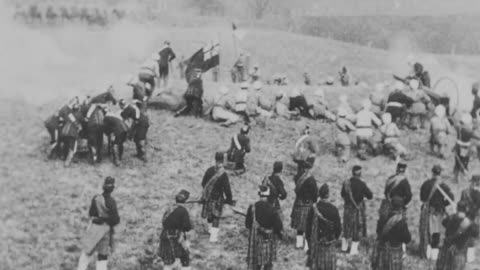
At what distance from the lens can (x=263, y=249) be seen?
12.6m

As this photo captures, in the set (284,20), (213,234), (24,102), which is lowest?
(213,234)

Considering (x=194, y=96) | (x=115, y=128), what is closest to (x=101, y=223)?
(x=115, y=128)

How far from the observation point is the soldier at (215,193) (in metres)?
14.0

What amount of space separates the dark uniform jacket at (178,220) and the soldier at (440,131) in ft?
35.2

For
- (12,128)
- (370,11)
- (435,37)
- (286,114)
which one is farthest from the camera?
(370,11)

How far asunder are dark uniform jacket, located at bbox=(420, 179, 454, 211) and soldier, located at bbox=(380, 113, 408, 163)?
250 inches

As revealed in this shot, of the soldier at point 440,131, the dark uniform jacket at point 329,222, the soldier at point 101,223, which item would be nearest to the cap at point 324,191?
the dark uniform jacket at point 329,222

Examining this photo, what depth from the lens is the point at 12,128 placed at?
20766mm

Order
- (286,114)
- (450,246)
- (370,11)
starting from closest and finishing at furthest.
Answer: (450,246) → (286,114) → (370,11)

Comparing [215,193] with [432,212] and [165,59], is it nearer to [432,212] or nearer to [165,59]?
[432,212]

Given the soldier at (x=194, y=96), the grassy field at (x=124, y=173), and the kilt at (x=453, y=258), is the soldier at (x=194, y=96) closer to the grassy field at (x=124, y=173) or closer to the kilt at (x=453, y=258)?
the grassy field at (x=124, y=173)

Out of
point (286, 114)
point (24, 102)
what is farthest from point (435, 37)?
point (24, 102)

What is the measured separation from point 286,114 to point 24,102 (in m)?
9.38

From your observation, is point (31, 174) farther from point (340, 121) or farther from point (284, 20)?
point (284, 20)
